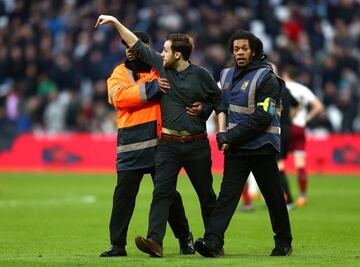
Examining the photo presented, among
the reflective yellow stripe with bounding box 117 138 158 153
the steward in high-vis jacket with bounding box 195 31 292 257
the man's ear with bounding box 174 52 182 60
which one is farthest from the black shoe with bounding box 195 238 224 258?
the man's ear with bounding box 174 52 182 60

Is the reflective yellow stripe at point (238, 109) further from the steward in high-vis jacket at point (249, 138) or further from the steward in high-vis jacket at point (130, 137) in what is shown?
the steward in high-vis jacket at point (130, 137)

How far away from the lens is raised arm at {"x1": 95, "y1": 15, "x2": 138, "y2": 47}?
11.1m

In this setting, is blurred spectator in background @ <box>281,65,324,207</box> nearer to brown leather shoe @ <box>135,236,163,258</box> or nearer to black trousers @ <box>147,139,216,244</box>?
black trousers @ <box>147,139,216,244</box>

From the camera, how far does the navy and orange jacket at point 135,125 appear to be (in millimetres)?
11508

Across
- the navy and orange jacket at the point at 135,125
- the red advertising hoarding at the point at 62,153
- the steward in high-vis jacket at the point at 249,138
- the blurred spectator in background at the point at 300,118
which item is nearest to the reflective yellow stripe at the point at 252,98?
the steward in high-vis jacket at the point at 249,138

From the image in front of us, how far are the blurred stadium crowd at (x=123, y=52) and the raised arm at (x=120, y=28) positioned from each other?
1997cm

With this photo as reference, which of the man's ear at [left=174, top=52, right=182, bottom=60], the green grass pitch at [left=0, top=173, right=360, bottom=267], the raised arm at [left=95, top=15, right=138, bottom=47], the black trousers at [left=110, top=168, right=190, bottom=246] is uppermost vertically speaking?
the raised arm at [left=95, top=15, right=138, bottom=47]

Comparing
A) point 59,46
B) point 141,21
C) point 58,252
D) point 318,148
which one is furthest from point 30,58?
point 58,252

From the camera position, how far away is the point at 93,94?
3331cm

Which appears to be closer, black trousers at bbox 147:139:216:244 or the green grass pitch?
the green grass pitch

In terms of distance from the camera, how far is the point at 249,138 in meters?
11.2

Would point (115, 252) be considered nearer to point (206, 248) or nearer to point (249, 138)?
point (206, 248)

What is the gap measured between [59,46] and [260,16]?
6.66 meters

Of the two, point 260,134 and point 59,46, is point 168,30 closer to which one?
point 59,46
